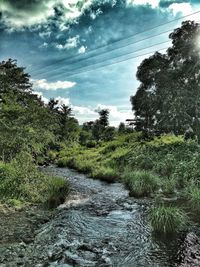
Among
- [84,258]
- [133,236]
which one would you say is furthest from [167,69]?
[84,258]

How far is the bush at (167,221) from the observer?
792 cm

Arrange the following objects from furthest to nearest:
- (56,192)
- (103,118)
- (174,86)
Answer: (103,118) → (174,86) → (56,192)

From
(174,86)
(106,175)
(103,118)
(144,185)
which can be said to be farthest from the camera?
(103,118)

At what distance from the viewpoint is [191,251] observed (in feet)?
22.5

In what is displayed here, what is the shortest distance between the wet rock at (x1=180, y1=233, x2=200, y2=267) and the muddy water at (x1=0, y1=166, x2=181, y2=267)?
0.21 m

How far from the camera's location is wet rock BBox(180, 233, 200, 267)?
629 centimetres

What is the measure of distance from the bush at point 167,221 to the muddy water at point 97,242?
12.6 inches

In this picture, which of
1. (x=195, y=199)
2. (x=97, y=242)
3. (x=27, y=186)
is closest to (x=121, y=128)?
(x=27, y=186)

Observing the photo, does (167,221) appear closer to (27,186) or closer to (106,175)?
(27,186)

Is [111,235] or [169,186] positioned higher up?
[169,186]

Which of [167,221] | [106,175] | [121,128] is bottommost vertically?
[167,221]

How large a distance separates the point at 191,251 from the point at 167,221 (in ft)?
3.88

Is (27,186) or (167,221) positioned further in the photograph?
(27,186)

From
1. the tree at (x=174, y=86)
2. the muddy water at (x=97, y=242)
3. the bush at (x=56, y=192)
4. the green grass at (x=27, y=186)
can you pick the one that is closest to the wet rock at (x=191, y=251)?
the muddy water at (x=97, y=242)
